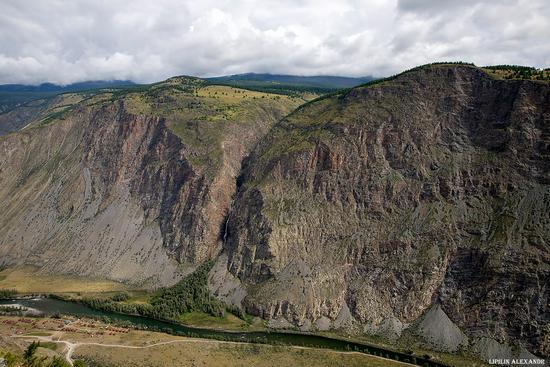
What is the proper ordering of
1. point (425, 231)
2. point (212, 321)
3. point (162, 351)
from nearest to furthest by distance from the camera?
point (162, 351) < point (425, 231) < point (212, 321)

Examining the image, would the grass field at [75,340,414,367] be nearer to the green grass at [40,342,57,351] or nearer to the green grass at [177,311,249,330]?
the green grass at [40,342,57,351]

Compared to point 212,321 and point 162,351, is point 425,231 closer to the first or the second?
point 212,321

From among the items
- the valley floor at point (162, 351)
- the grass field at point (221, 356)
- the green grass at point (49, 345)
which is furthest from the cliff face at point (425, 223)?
the green grass at point (49, 345)

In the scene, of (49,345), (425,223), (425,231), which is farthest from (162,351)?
(425,223)

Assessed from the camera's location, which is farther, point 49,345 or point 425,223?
point 425,223

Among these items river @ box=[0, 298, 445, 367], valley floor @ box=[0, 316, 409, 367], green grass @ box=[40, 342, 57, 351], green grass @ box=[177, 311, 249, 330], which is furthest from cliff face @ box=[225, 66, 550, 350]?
green grass @ box=[40, 342, 57, 351]

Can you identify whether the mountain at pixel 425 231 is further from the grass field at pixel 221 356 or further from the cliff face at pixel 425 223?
the grass field at pixel 221 356

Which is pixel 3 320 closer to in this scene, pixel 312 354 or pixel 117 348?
pixel 117 348
